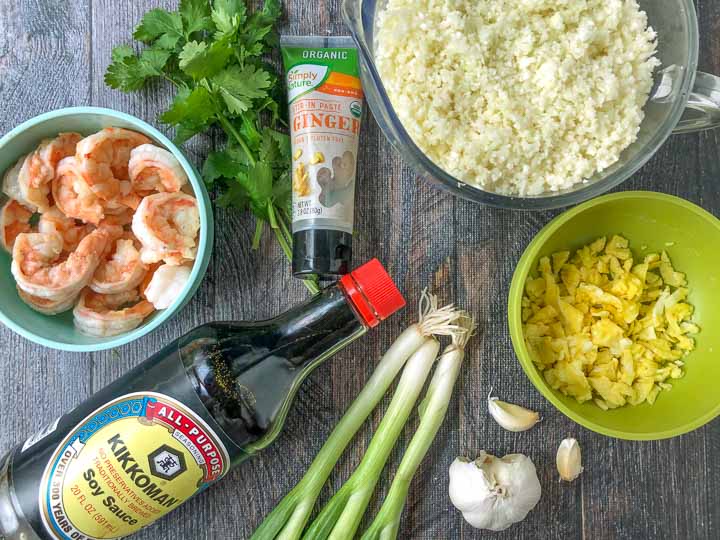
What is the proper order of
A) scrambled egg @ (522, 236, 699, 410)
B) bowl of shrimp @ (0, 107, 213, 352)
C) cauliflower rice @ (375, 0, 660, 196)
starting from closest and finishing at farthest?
cauliflower rice @ (375, 0, 660, 196)
bowl of shrimp @ (0, 107, 213, 352)
scrambled egg @ (522, 236, 699, 410)

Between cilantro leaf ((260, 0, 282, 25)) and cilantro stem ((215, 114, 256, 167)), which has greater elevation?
cilantro leaf ((260, 0, 282, 25))

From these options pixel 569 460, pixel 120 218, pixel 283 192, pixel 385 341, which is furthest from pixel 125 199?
pixel 569 460

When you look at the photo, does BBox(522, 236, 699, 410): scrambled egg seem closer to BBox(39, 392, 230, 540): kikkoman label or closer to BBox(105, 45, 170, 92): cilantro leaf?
BBox(39, 392, 230, 540): kikkoman label

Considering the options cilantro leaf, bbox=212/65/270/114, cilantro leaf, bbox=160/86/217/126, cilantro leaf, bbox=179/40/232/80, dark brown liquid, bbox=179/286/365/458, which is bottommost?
dark brown liquid, bbox=179/286/365/458

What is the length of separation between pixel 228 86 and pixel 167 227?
0.25 meters

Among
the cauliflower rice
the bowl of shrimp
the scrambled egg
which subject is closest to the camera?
the cauliflower rice

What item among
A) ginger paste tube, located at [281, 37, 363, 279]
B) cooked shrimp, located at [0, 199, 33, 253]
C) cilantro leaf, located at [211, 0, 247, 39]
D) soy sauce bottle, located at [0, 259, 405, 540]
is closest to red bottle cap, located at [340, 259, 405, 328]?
soy sauce bottle, located at [0, 259, 405, 540]

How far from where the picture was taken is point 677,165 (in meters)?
1.15

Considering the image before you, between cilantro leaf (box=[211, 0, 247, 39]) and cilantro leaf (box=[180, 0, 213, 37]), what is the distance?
18mm

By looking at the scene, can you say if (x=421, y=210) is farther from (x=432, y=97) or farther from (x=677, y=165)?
(x=677, y=165)

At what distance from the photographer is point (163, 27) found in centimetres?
105

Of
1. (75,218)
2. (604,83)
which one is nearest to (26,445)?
(75,218)

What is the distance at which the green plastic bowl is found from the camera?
102 centimetres

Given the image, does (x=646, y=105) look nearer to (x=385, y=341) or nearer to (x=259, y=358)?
(x=385, y=341)
